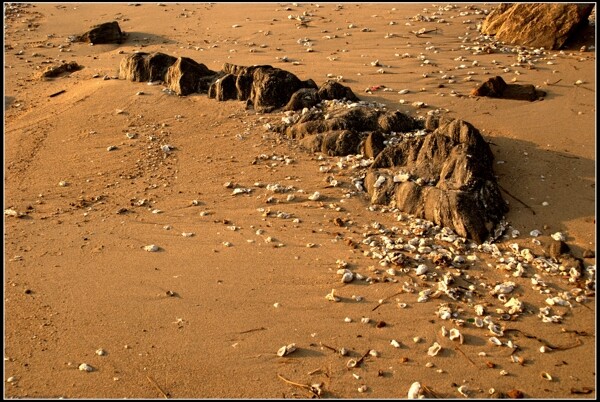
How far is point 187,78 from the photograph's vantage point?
8.42m

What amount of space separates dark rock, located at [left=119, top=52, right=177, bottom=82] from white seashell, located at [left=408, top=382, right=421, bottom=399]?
6.49m

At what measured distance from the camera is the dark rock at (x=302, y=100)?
7.54 m

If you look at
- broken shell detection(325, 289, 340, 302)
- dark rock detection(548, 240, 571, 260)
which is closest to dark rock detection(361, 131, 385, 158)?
dark rock detection(548, 240, 571, 260)

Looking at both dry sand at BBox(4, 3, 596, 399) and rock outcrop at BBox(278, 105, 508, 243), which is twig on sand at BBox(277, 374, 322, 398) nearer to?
dry sand at BBox(4, 3, 596, 399)

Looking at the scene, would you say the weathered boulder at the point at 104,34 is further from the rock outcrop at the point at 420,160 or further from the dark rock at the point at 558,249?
the dark rock at the point at 558,249

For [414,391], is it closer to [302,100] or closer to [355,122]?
[355,122]

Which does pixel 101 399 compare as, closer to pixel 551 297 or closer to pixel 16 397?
pixel 16 397

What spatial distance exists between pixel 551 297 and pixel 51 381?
3.87 metres

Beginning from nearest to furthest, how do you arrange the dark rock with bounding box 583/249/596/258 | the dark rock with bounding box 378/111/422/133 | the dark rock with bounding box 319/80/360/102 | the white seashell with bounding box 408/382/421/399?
the white seashell with bounding box 408/382/421/399 < the dark rock with bounding box 583/249/596/258 < the dark rock with bounding box 378/111/422/133 < the dark rock with bounding box 319/80/360/102

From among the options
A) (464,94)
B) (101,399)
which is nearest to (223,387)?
(101,399)

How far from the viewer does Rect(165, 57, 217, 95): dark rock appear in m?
8.42

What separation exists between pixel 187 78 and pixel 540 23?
5786 mm

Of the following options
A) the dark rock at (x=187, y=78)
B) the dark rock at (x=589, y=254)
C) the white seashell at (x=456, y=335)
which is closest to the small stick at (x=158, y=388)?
the white seashell at (x=456, y=335)

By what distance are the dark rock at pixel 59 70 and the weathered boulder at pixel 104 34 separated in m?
1.28
